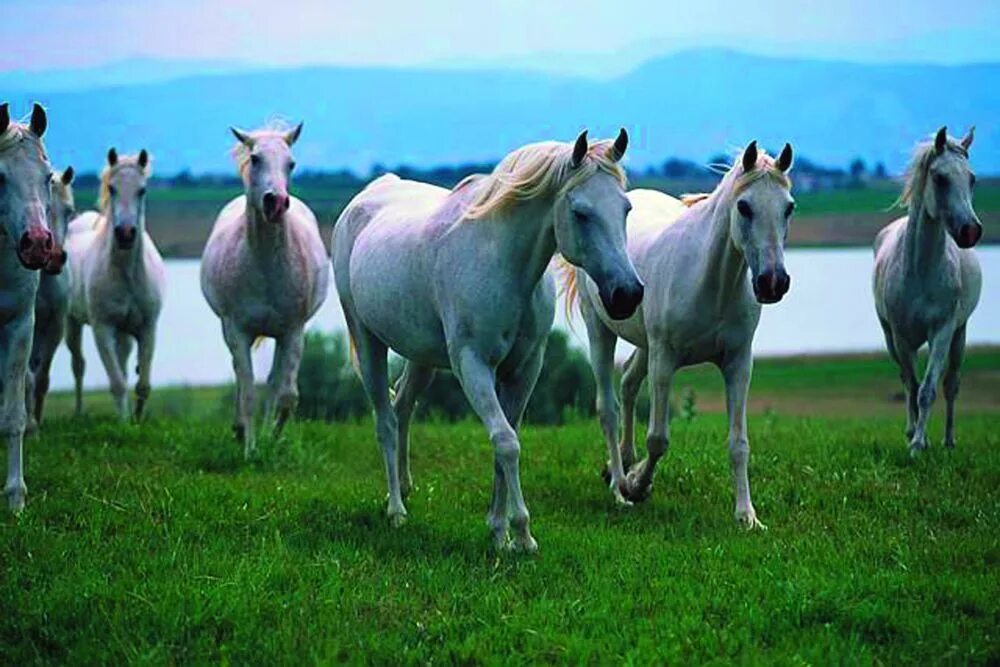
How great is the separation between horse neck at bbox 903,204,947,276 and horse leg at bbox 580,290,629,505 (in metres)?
2.84

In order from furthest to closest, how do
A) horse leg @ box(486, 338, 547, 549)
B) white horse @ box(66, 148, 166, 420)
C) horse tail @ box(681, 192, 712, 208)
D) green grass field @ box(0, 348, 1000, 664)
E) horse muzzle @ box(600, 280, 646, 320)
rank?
1. white horse @ box(66, 148, 166, 420)
2. horse tail @ box(681, 192, 712, 208)
3. horse leg @ box(486, 338, 547, 549)
4. horse muzzle @ box(600, 280, 646, 320)
5. green grass field @ box(0, 348, 1000, 664)

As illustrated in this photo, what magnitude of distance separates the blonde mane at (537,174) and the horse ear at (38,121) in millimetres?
2809

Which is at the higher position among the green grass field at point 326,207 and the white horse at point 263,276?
the white horse at point 263,276

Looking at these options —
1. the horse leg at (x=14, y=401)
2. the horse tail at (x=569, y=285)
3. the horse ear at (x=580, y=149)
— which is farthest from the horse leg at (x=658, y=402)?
the horse leg at (x=14, y=401)

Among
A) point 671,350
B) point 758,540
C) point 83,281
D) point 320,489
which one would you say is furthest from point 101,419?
point 758,540

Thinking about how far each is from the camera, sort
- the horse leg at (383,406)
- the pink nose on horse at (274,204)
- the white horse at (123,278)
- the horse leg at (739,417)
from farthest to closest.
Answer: the white horse at (123,278) → the pink nose on horse at (274,204) → the horse leg at (383,406) → the horse leg at (739,417)

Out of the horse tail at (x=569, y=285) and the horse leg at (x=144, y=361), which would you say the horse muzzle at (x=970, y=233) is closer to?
the horse tail at (x=569, y=285)

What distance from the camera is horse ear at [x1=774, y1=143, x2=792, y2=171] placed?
314 inches

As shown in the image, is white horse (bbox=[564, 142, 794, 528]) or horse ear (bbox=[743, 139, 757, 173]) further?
horse ear (bbox=[743, 139, 757, 173])

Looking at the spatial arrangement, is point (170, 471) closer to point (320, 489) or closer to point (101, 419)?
point (320, 489)

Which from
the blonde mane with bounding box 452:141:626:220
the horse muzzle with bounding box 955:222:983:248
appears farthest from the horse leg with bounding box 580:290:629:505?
the horse muzzle with bounding box 955:222:983:248

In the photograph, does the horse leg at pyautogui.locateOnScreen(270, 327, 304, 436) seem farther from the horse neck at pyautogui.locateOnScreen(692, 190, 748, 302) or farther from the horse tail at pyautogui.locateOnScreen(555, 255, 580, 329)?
the horse neck at pyautogui.locateOnScreen(692, 190, 748, 302)

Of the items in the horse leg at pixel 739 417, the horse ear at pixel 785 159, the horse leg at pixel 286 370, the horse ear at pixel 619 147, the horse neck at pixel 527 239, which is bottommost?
the horse leg at pixel 286 370

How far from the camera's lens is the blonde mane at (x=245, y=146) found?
10922 millimetres
